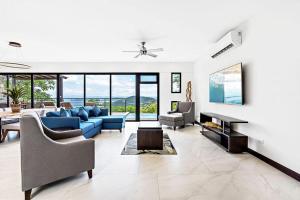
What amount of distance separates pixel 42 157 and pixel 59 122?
1.87m

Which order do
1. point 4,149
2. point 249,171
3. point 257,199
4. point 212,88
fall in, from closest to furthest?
1. point 257,199
2. point 249,171
3. point 4,149
4. point 212,88

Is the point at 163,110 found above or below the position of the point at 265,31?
below

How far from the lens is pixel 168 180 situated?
238 centimetres

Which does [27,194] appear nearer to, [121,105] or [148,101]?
[121,105]

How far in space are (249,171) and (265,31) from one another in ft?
7.88

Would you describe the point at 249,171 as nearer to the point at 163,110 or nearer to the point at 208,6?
the point at 208,6

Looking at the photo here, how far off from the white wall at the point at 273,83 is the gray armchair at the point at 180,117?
2.23m

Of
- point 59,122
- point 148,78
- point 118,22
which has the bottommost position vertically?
point 59,122

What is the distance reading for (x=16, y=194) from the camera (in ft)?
6.77

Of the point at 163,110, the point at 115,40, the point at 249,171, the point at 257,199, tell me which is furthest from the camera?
the point at 163,110

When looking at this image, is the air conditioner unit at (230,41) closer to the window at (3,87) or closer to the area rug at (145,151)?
the area rug at (145,151)

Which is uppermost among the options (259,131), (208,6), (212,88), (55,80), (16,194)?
(208,6)

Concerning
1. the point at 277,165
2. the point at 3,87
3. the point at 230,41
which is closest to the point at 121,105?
the point at 3,87

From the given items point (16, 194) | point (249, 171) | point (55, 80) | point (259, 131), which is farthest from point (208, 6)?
point (55, 80)
